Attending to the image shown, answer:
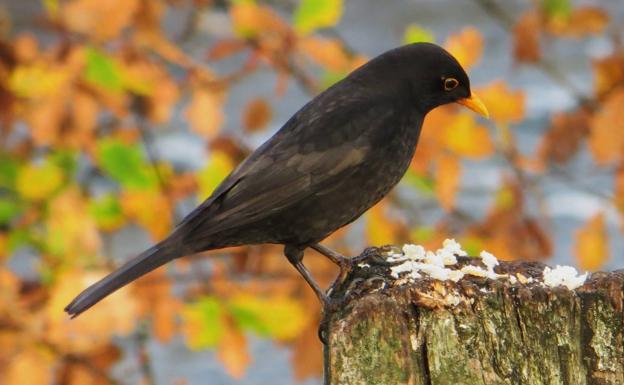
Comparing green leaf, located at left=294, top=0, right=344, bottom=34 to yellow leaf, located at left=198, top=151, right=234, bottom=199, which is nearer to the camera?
yellow leaf, located at left=198, top=151, right=234, bottom=199

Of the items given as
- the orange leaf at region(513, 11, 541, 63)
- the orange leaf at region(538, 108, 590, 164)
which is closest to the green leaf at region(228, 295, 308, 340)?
the orange leaf at region(538, 108, 590, 164)

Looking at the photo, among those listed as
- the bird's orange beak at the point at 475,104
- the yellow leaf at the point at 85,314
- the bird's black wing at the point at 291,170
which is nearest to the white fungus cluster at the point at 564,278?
the bird's black wing at the point at 291,170

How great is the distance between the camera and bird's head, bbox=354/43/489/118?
426cm

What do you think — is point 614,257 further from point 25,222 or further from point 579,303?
point 579,303

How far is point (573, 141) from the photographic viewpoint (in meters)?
5.31

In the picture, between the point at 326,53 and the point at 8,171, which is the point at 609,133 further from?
the point at 8,171

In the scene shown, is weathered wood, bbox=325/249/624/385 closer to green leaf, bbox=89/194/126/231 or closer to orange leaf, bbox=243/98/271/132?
green leaf, bbox=89/194/126/231

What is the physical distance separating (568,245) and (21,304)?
4118mm

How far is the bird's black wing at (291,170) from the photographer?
392 cm

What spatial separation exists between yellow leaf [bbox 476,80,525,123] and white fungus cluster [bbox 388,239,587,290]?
4.85ft

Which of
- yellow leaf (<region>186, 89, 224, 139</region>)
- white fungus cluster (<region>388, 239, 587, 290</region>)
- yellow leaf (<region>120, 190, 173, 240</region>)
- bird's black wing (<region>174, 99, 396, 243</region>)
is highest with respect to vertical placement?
yellow leaf (<region>186, 89, 224, 139</region>)

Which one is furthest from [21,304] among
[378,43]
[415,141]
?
[378,43]

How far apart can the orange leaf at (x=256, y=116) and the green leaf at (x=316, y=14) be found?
0.89 m

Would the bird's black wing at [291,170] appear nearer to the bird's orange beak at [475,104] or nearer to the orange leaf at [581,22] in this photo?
the bird's orange beak at [475,104]
